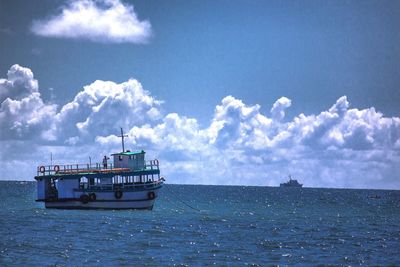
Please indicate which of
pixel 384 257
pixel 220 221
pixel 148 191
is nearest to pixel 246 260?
pixel 384 257

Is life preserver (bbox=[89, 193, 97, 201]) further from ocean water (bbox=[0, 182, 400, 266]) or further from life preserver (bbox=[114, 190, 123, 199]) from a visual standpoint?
ocean water (bbox=[0, 182, 400, 266])

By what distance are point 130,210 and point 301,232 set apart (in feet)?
75.3

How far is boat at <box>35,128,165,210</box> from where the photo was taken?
66000 mm

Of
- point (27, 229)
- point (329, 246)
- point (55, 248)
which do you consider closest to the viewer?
point (55, 248)

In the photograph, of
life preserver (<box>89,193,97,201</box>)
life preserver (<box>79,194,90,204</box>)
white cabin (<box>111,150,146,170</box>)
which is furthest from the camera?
white cabin (<box>111,150,146,170</box>)

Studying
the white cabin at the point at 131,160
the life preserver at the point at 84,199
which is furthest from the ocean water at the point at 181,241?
the white cabin at the point at 131,160

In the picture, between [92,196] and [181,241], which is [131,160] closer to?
[92,196]

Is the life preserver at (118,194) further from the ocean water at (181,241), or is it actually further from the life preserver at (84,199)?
the ocean water at (181,241)

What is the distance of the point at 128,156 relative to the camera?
68062mm

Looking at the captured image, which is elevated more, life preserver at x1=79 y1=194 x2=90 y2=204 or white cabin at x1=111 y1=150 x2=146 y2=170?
white cabin at x1=111 y1=150 x2=146 y2=170

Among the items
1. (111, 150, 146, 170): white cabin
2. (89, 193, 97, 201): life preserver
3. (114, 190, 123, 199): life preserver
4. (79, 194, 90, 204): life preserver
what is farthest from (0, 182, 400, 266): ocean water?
(111, 150, 146, 170): white cabin

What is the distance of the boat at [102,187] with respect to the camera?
6600 centimetres

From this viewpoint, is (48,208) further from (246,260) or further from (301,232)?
(246,260)

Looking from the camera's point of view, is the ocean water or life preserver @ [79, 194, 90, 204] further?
life preserver @ [79, 194, 90, 204]
